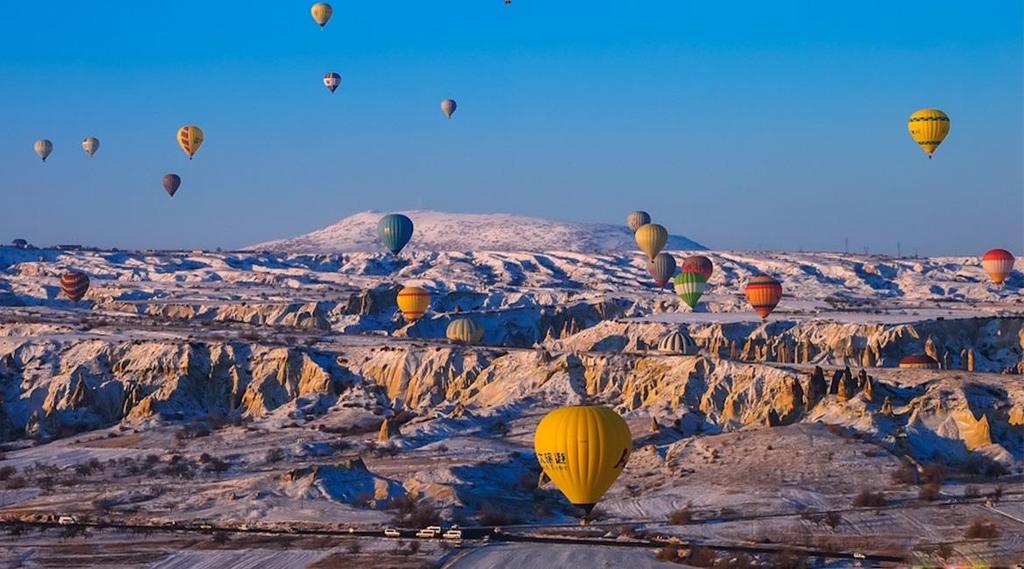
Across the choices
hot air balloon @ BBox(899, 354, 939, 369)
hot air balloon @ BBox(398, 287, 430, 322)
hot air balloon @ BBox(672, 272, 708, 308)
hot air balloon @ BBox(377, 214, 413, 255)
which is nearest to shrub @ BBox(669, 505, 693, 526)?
hot air balloon @ BBox(899, 354, 939, 369)

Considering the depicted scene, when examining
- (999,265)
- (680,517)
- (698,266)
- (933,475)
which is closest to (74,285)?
(698,266)

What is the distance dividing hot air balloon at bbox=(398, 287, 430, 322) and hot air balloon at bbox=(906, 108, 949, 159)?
38282mm

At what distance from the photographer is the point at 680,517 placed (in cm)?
5022

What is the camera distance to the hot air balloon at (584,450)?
45406 millimetres

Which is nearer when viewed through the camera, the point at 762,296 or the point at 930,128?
the point at 930,128

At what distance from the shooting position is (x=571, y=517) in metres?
52.2

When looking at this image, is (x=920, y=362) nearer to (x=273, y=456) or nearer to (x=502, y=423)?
(x=502, y=423)

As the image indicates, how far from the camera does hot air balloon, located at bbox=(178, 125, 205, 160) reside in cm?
10369

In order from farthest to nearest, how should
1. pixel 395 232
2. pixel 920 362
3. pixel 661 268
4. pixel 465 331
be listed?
pixel 661 268
pixel 395 232
pixel 465 331
pixel 920 362

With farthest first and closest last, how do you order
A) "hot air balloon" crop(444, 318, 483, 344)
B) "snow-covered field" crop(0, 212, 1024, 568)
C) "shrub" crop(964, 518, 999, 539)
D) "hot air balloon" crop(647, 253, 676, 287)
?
"hot air balloon" crop(647, 253, 676, 287), "hot air balloon" crop(444, 318, 483, 344), "snow-covered field" crop(0, 212, 1024, 568), "shrub" crop(964, 518, 999, 539)

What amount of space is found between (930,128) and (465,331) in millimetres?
31677

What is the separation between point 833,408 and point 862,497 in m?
12.0

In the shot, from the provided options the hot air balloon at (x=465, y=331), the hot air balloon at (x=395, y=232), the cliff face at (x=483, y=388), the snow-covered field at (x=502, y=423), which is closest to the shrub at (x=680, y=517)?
the snow-covered field at (x=502, y=423)

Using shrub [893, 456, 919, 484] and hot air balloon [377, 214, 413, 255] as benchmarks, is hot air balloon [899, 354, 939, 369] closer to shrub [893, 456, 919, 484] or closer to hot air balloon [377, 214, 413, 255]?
shrub [893, 456, 919, 484]
